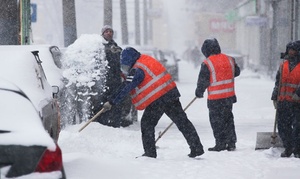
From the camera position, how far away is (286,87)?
30.6ft

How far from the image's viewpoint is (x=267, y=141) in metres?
10.0

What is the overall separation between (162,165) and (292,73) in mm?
2221

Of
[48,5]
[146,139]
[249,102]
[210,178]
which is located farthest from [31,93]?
[48,5]

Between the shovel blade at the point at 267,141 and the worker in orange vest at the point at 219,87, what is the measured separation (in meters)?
0.37

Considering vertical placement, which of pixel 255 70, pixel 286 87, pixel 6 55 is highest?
pixel 6 55

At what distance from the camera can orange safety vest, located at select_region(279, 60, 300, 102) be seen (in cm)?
923

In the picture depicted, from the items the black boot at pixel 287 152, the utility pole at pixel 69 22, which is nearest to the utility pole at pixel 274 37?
the utility pole at pixel 69 22

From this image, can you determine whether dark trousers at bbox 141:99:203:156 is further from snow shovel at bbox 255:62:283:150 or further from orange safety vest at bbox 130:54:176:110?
snow shovel at bbox 255:62:283:150

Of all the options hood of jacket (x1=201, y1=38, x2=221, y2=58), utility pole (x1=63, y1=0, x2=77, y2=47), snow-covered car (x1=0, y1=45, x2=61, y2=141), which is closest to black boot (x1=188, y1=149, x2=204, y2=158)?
hood of jacket (x1=201, y1=38, x2=221, y2=58)

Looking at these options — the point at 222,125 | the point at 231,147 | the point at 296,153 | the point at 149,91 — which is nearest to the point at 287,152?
the point at 296,153

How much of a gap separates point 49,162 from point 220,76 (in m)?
5.58

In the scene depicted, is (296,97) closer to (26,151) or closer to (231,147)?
(231,147)

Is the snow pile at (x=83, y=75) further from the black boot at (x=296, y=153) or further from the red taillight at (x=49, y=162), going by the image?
the red taillight at (x=49, y=162)

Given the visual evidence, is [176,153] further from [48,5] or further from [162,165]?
[48,5]
